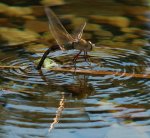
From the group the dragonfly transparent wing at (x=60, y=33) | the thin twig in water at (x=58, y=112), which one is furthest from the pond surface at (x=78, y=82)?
the dragonfly transparent wing at (x=60, y=33)

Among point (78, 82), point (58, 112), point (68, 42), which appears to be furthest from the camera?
point (68, 42)

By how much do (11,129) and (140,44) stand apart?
99cm

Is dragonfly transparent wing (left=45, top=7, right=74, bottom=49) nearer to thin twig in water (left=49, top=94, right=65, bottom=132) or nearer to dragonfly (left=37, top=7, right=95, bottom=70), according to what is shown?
dragonfly (left=37, top=7, right=95, bottom=70)

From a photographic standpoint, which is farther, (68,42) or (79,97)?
(68,42)

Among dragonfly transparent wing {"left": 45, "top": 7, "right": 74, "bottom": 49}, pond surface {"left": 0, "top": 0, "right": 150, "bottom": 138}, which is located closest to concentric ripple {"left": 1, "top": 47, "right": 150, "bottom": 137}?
pond surface {"left": 0, "top": 0, "right": 150, "bottom": 138}

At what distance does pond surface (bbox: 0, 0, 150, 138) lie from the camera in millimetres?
1585

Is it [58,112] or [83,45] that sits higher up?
[83,45]

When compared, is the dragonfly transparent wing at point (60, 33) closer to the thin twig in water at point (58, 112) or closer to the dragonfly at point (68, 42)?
the dragonfly at point (68, 42)

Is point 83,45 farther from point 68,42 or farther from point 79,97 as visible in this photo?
point 79,97

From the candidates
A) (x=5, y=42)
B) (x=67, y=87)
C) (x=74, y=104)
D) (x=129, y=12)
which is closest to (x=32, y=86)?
(x=67, y=87)

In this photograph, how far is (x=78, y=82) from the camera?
6.44ft

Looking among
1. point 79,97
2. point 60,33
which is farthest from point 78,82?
point 60,33

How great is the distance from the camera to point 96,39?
250cm

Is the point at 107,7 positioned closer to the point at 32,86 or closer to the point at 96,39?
the point at 96,39
